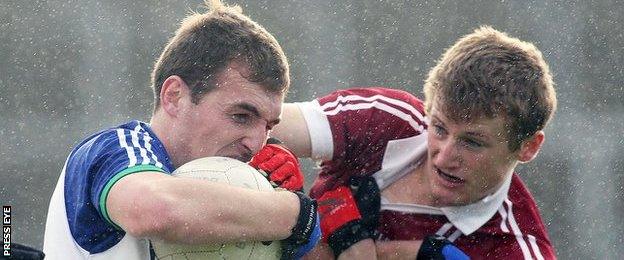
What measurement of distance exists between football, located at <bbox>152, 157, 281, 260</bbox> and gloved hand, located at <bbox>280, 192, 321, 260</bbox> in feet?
0.11

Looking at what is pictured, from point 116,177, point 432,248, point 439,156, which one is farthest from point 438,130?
point 116,177

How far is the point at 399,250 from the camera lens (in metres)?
4.04

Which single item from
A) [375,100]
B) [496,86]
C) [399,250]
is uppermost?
[496,86]

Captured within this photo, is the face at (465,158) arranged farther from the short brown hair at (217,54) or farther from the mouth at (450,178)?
the short brown hair at (217,54)

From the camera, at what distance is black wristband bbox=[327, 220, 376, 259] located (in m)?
3.92

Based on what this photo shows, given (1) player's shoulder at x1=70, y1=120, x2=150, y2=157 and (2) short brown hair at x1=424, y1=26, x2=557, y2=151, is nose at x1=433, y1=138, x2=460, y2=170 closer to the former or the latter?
(2) short brown hair at x1=424, y1=26, x2=557, y2=151

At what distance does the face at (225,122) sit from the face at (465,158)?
79cm

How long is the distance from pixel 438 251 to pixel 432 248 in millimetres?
24

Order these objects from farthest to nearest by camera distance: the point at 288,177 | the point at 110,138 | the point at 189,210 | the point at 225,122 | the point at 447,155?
the point at 447,155 → the point at 288,177 → the point at 225,122 → the point at 110,138 → the point at 189,210

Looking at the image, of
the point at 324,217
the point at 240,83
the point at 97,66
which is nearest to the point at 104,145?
the point at 240,83

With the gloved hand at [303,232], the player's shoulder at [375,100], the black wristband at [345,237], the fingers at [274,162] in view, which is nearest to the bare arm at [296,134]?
the player's shoulder at [375,100]

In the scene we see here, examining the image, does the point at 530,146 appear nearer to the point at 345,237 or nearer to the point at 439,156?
the point at 439,156

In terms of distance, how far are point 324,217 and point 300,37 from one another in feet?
13.0

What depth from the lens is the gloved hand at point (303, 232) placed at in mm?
3162
